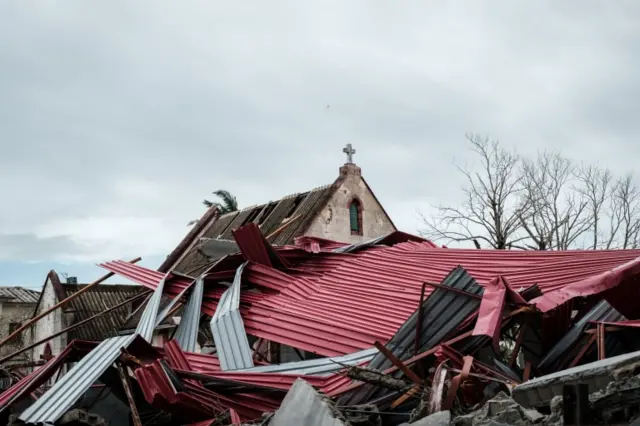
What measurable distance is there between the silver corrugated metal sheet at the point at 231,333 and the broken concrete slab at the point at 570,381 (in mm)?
4441

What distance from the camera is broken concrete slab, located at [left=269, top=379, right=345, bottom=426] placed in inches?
231

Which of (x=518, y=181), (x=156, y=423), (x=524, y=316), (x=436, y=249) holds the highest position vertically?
(x=518, y=181)

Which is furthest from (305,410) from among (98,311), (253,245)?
(98,311)

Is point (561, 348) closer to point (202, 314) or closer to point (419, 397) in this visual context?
point (419, 397)

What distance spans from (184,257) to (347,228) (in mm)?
5793

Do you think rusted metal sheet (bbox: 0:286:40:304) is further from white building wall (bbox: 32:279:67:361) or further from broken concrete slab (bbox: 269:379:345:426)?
broken concrete slab (bbox: 269:379:345:426)

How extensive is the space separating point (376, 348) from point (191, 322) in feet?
10.7

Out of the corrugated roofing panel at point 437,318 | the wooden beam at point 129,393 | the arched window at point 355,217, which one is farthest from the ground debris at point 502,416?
Answer: the arched window at point 355,217

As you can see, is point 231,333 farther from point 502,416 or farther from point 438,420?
point 502,416

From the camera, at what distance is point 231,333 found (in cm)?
962

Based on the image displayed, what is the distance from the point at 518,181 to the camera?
30.2 m

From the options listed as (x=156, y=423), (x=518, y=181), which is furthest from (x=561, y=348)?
(x=518, y=181)

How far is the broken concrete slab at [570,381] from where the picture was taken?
4633 millimetres

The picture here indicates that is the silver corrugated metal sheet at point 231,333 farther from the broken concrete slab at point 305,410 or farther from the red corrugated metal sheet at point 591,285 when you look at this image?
the red corrugated metal sheet at point 591,285
